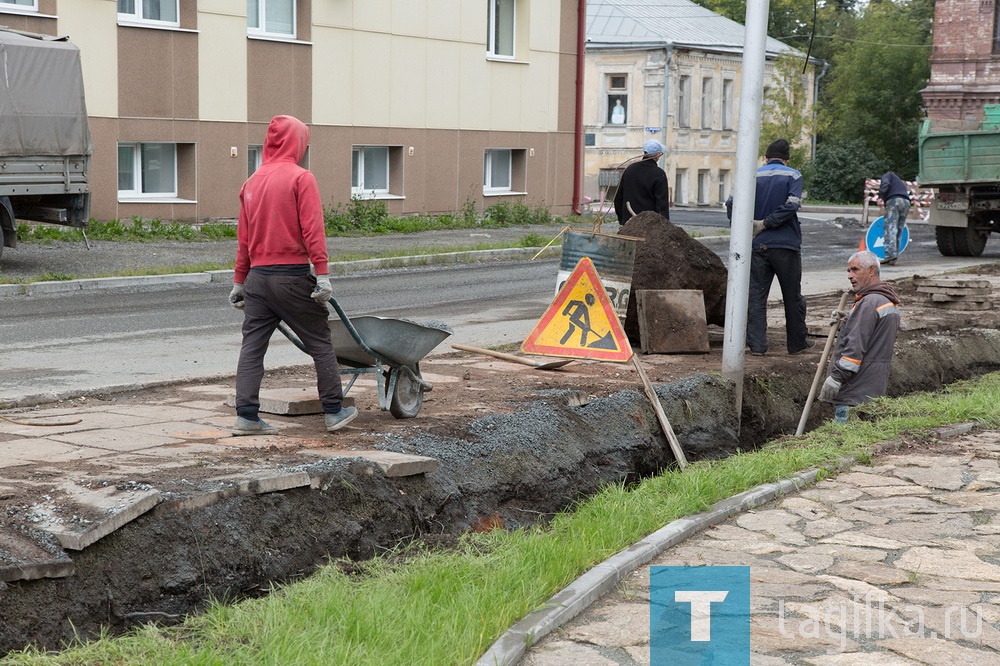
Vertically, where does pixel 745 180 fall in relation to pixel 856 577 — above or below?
above

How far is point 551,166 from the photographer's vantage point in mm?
29266

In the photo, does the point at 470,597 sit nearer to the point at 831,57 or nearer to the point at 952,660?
the point at 952,660

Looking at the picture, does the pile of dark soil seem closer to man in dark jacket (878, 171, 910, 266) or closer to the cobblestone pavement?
the cobblestone pavement

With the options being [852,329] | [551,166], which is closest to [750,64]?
[852,329]

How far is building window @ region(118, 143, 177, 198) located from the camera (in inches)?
832

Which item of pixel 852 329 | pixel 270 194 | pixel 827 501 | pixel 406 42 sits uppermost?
pixel 406 42

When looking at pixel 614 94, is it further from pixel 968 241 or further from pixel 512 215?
pixel 968 241

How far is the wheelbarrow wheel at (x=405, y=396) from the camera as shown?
7.01 meters

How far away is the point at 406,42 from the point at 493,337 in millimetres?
14665

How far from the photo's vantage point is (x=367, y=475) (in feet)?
19.2

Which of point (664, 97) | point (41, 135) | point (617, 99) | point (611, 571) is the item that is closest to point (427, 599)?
point (611, 571)

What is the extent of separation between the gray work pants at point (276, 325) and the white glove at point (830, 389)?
12.1 ft

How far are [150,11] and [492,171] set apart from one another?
9.52 metres

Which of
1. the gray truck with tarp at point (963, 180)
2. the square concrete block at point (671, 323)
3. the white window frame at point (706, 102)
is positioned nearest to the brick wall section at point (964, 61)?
the white window frame at point (706, 102)
